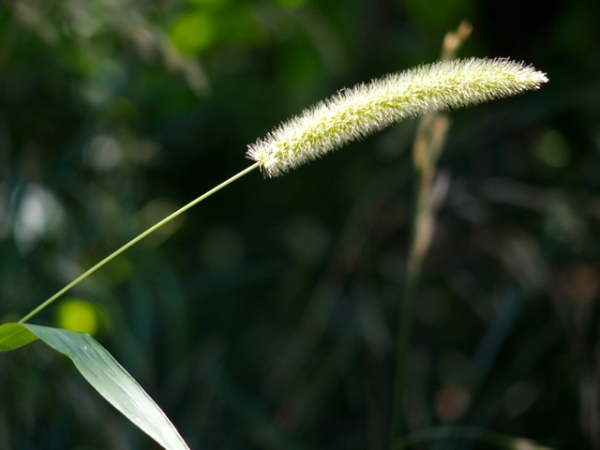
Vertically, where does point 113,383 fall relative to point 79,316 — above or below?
below

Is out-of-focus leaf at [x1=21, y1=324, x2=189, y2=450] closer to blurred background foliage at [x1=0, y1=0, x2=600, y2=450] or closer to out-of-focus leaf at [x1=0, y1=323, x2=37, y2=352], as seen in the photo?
out-of-focus leaf at [x1=0, y1=323, x2=37, y2=352]

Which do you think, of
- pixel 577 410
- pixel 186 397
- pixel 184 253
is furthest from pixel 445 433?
pixel 184 253

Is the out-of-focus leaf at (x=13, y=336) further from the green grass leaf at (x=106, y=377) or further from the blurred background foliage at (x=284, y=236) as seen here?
the blurred background foliage at (x=284, y=236)

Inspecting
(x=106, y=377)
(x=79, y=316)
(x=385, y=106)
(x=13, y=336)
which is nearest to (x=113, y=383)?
(x=106, y=377)

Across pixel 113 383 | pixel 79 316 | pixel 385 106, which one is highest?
pixel 79 316

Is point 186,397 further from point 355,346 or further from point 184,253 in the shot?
point 184,253

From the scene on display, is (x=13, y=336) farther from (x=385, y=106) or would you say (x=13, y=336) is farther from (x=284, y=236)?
(x=284, y=236)
